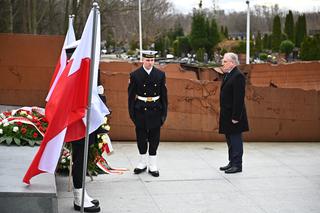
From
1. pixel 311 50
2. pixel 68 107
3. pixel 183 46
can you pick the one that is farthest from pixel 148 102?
pixel 183 46

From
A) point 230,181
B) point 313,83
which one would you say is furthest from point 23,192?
point 313,83

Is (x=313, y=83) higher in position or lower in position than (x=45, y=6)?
lower

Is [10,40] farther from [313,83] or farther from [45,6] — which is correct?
[45,6]

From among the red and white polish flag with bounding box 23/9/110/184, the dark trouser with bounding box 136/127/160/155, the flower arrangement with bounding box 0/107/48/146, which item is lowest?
the dark trouser with bounding box 136/127/160/155

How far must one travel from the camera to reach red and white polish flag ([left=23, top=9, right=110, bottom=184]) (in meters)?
5.27

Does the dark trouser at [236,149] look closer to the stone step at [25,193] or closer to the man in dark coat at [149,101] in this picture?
the man in dark coat at [149,101]

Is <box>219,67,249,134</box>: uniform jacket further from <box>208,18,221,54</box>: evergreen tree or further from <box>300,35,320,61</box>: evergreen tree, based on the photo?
<box>208,18,221,54</box>: evergreen tree

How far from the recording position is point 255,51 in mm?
44906

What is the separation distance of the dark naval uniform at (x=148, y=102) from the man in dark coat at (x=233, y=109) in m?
0.90

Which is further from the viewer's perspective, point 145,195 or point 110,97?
point 110,97

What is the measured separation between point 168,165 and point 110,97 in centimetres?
259

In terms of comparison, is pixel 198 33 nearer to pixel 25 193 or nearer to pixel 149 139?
pixel 149 139

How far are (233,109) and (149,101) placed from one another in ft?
3.85

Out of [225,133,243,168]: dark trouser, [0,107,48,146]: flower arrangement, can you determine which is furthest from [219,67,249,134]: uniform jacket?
[0,107,48,146]: flower arrangement
